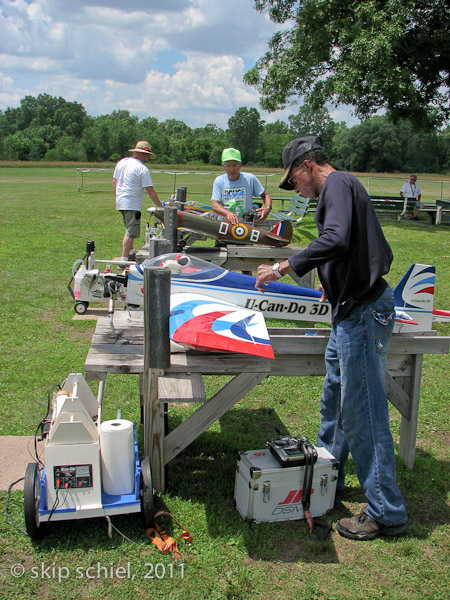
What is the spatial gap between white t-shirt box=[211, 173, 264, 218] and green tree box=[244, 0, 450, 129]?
37.3 feet

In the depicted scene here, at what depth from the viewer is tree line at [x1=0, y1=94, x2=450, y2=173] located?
7619 cm

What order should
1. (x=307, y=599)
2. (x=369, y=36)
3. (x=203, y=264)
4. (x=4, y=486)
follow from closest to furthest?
1. (x=307, y=599)
2. (x=4, y=486)
3. (x=203, y=264)
4. (x=369, y=36)

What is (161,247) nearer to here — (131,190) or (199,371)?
(199,371)

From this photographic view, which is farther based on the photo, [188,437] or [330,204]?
[188,437]

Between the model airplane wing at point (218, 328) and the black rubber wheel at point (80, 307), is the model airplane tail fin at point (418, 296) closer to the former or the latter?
the model airplane wing at point (218, 328)

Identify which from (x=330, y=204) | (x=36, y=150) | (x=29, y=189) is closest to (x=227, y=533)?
(x=330, y=204)

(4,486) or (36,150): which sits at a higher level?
(36,150)

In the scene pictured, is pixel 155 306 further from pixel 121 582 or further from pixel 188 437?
pixel 121 582

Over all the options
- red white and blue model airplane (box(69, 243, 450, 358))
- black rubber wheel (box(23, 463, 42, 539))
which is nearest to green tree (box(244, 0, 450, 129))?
red white and blue model airplane (box(69, 243, 450, 358))

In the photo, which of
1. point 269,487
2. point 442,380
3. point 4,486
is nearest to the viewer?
point 269,487

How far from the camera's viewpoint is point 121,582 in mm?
2809

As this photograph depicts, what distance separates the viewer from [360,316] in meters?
3.07

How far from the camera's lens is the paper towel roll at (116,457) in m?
3.06

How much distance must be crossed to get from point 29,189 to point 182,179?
1571 centimetres
